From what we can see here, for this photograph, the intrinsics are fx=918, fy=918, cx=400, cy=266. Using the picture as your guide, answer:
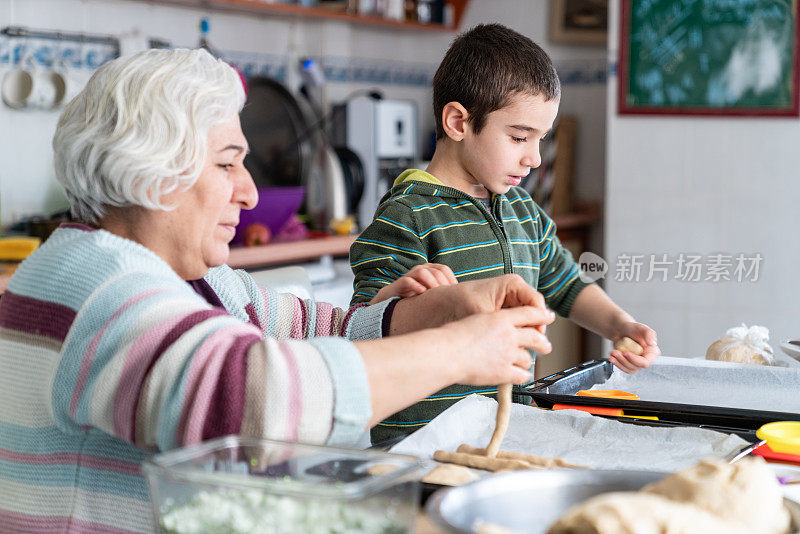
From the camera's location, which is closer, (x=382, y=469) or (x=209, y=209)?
(x=382, y=469)

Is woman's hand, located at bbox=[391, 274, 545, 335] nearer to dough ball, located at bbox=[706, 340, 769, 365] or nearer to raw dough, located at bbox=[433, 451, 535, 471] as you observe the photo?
raw dough, located at bbox=[433, 451, 535, 471]

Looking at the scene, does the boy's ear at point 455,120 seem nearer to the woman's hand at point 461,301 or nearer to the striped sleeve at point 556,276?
the striped sleeve at point 556,276

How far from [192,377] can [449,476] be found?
29 cm

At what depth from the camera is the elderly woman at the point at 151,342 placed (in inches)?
32.8

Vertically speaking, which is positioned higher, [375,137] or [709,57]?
[709,57]

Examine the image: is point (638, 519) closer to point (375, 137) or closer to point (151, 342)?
point (151, 342)

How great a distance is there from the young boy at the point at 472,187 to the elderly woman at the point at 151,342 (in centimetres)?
Answer: 50

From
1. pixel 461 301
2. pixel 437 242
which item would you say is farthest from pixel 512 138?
pixel 461 301

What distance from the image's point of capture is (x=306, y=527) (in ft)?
2.21

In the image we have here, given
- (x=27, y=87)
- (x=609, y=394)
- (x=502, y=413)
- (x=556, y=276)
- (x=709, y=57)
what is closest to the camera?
(x=502, y=413)

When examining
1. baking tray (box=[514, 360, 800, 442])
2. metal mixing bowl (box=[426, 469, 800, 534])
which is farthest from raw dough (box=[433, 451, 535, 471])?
baking tray (box=[514, 360, 800, 442])

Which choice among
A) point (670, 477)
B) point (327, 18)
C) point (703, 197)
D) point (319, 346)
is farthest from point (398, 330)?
point (327, 18)

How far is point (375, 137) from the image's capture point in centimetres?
367

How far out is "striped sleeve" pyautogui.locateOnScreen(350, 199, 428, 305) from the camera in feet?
5.06
